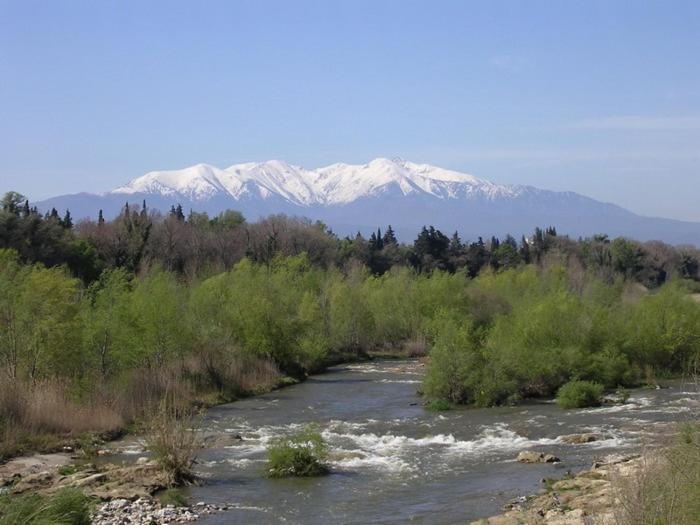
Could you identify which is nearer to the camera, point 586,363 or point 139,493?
point 139,493

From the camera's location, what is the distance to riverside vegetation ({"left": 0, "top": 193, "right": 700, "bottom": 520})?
32.5 metres

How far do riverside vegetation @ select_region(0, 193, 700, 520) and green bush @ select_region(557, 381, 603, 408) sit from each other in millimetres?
62

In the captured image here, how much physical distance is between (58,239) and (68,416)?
4028 cm

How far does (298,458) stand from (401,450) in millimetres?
5414

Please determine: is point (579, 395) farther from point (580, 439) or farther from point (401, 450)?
point (401, 450)

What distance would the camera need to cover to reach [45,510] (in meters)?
14.8

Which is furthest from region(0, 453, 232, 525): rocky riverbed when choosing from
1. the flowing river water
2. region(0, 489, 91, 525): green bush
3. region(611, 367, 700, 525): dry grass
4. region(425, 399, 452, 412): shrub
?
region(425, 399, 452, 412): shrub

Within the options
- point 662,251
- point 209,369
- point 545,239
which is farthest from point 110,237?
point 662,251

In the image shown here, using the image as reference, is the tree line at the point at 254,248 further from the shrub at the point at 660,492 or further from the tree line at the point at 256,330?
the shrub at the point at 660,492

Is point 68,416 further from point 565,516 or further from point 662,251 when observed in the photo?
point 662,251

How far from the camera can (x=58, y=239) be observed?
224ft

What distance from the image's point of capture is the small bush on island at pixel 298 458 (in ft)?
81.5

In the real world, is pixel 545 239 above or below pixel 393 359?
above

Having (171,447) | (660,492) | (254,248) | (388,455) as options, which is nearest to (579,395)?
(388,455)
